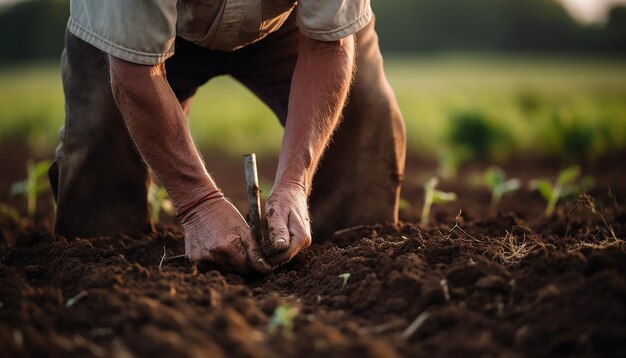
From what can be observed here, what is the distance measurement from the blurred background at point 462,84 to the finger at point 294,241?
2537mm

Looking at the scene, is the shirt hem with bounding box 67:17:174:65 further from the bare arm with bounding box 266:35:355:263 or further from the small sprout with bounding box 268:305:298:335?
the small sprout with bounding box 268:305:298:335

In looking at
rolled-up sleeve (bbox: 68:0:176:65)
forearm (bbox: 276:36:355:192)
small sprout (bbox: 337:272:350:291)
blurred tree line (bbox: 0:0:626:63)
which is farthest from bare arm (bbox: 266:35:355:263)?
blurred tree line (bbox: 0:0:626:63)

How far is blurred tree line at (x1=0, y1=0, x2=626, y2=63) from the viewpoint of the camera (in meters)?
27.7

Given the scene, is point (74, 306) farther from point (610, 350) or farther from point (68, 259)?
point (610, 350)

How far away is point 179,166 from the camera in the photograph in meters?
2.04

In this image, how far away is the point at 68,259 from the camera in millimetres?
2109

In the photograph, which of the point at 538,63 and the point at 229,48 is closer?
the point at 229,48

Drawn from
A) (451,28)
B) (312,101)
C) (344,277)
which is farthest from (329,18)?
(451,28)

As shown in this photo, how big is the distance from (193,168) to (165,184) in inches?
4.0

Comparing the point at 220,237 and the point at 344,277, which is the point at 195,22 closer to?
the point at 220,237

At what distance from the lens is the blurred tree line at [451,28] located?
90.8ft

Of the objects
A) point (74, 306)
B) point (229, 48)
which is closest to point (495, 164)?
point (229, 48)

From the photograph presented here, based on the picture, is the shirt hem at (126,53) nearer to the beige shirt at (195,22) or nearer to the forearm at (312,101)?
the beige shirt at (195,22)

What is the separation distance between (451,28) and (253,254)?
3129cm
